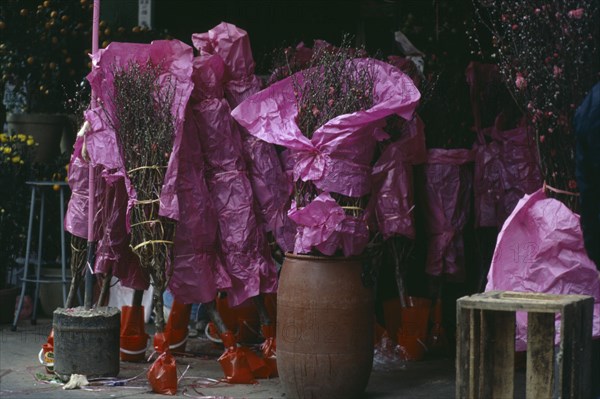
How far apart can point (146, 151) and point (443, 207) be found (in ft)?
7.56

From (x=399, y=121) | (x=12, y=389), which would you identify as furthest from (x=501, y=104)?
(x=12, y=389)

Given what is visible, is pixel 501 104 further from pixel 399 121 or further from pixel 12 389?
pixel 12 389

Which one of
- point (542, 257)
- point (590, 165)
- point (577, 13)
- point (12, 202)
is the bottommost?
A: point (542, 257)

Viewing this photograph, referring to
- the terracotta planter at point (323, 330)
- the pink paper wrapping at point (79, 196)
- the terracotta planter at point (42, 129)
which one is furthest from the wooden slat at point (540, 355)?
the terracotta planter at point (42, 129)

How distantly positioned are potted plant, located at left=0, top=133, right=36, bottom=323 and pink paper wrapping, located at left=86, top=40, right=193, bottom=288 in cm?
219

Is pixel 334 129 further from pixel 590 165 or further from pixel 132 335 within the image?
pixel 132 335

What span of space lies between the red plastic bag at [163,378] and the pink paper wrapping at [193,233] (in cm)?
47

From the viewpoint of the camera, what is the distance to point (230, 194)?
6.61m

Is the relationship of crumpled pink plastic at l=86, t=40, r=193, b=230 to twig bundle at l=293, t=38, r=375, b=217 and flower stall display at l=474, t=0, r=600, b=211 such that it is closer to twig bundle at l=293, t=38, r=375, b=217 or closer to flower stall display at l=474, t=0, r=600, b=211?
twig bundle at l=293, t=38, r=375, b=217

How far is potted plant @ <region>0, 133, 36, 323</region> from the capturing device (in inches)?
332

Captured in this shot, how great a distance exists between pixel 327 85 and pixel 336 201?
2.25 ft

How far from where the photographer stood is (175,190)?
20.3 ft

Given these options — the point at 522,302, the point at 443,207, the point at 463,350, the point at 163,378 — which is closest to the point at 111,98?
the point at 163,378

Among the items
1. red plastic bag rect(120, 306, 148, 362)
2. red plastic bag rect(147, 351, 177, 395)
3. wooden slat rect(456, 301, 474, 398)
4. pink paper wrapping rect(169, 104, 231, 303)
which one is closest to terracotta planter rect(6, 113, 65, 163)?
red plastic bag rect(120, 306, 148, 362)
